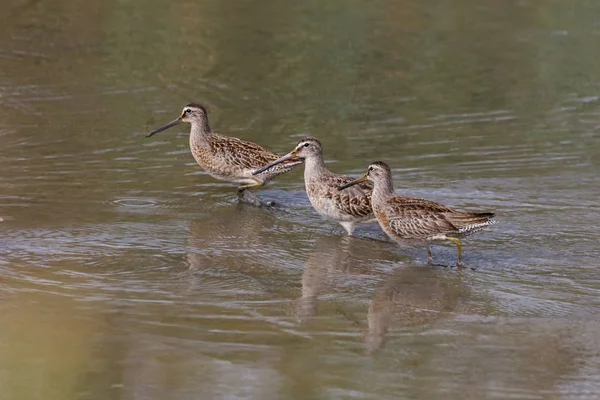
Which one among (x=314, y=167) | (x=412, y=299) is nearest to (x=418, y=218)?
(x=412, y=299)

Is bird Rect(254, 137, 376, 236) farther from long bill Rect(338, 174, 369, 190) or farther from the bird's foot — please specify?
the bird's foot

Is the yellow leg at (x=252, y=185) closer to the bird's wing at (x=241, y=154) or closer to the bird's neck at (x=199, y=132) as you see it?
the bird's wing at (x=241, y=154)

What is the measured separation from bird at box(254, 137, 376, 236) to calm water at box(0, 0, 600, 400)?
0.24 m

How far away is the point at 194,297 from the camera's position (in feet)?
29.1

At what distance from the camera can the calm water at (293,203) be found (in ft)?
24.6

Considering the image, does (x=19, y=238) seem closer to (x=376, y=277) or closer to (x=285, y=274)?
(x=285, y=274)

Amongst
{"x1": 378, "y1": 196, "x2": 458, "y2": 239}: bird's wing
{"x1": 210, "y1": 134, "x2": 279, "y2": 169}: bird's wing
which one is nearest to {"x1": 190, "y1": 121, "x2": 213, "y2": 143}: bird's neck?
{"x1": 210, "y1": 134, "x2": 279, "y2": 169}: bird's wing

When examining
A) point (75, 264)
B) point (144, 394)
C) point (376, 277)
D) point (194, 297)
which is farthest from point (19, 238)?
point (144, 394)

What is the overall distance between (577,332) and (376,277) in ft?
6.50

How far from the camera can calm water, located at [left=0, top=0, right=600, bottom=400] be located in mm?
7512

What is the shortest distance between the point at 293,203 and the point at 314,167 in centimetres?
65

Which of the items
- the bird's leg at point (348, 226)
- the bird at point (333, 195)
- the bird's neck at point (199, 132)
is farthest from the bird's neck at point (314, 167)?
the bird's neck at point (199, 132)

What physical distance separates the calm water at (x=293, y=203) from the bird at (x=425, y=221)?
23 centimetres

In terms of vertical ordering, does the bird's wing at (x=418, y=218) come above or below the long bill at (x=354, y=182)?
below
